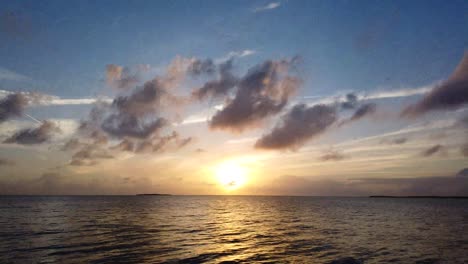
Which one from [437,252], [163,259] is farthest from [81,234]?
[437,252]

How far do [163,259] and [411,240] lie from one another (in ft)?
111

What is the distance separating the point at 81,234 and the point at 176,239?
1448 cm

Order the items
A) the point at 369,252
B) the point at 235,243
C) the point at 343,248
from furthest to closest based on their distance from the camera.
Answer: the point at 235,243, the point at 343,248, the point at 369,252

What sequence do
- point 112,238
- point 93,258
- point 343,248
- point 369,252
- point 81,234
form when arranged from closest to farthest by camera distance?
point 93,258, point 369,252, point 343,248, point 112,238, point 81,234

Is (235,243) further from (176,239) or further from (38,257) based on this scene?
(38,257)

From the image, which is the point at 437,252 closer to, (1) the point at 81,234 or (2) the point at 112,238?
(2) the point at 112,238

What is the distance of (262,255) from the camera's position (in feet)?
110

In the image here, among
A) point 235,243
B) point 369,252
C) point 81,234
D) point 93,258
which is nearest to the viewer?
point 93,258

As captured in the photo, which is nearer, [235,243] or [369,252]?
[369,252]

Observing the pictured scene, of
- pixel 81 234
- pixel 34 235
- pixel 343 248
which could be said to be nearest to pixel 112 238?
pixel 81 234

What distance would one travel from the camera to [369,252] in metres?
35.0

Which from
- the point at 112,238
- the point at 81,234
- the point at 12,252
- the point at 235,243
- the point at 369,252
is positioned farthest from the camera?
the point at 81,234

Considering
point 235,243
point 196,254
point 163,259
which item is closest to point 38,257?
point 163,259

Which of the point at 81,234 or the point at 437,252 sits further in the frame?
the point at 81,234
